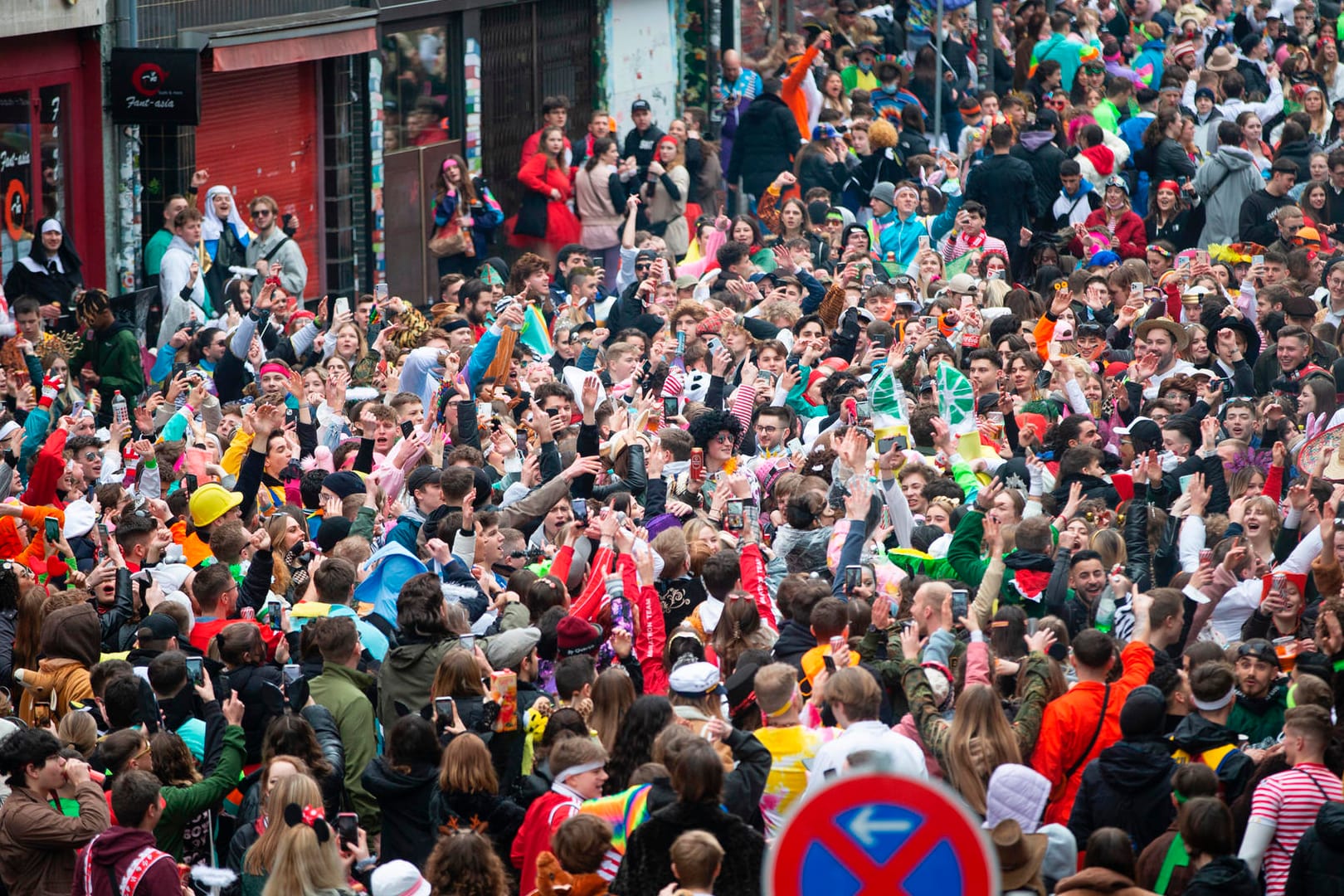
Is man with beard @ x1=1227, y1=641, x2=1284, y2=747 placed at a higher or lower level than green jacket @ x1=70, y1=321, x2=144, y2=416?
lower

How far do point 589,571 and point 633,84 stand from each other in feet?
49.8

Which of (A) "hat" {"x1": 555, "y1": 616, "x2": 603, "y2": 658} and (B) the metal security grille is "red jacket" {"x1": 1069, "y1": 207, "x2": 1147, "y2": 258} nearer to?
(B) the metal security grille

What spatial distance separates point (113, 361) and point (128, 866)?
321 inches

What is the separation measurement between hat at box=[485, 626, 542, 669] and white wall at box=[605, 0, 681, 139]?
1548 centimetres

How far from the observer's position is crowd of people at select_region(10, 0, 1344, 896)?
6.68 meters

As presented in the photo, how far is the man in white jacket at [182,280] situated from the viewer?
1566 centimetres

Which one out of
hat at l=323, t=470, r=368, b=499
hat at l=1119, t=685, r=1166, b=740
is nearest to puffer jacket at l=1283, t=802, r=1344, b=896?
hat at l=1119, t=685, r=1166, b=740

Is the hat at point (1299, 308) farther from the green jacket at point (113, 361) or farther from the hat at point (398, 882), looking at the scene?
the hat at point (398, 882)

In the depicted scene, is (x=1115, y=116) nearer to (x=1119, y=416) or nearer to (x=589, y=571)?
(x=1119, y=416)

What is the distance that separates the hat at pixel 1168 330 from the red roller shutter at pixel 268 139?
9.21 m

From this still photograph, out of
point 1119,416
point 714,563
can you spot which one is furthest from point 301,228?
point 714,563

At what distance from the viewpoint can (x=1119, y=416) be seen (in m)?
12.1

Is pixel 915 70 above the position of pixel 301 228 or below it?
above

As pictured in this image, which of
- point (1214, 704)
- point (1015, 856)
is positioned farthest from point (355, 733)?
point (1214, 704)
